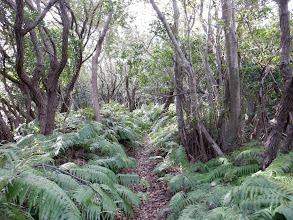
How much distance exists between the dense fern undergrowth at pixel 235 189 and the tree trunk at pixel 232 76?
0.58 metres

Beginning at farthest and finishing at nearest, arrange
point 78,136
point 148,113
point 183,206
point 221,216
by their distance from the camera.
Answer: point 148,113 → point 78,136 → point 183,206 → point 221,216

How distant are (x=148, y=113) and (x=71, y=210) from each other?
11.8 meters

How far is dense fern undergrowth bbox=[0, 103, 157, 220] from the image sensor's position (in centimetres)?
178

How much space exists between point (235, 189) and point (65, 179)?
2.05 metres

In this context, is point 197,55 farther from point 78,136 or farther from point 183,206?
point 183,206

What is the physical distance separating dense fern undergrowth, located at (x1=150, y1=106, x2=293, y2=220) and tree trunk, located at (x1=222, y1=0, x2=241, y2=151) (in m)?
0.58

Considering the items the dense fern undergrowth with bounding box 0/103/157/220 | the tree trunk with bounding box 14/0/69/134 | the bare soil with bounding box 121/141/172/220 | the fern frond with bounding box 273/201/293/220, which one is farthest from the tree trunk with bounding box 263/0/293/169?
the tree trunk with bounding box 14/0/69/134

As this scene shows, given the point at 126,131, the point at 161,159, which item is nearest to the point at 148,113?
the point at 126,131

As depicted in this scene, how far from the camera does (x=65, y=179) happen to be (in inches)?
107

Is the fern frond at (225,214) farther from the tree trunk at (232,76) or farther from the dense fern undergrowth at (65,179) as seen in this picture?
the tree trunk at (232,76)

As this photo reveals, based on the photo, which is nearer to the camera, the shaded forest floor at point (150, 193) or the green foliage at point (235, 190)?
the green foliage at point (235, 190)

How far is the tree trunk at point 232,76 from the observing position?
4745 mm

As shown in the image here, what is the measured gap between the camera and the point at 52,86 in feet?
16.8

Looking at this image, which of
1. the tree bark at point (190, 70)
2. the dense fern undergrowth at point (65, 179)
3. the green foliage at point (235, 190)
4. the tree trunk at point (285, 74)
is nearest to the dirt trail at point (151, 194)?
the dense fern undergrowth at point (65, 179)
